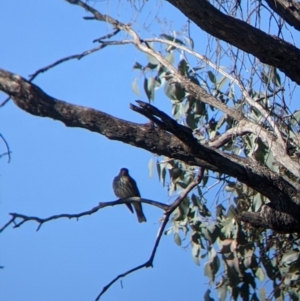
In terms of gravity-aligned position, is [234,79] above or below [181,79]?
below

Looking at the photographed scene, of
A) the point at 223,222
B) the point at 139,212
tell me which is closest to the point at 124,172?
the point at 139,212

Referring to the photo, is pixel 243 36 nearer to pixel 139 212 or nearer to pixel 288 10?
pixel 288 10

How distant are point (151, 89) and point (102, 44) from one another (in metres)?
0.37

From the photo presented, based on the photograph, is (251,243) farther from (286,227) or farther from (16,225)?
(16,225)

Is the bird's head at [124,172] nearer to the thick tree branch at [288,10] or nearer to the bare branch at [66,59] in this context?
the bare branch at [66,59]

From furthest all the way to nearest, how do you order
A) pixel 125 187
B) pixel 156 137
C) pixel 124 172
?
pixel 124 172, pixel 125 187, pixel 156 137

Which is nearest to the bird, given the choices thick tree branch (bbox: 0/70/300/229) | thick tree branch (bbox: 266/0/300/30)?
thick tree branch (bbox: 0/70/300/229)

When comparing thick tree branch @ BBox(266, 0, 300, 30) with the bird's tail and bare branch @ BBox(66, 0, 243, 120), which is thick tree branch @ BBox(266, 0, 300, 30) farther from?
the bird's tail

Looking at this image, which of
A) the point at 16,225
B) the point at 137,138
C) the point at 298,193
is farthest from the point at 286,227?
the point at 16,225

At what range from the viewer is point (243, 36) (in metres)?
2.93

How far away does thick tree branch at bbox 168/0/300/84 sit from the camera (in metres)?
2.85

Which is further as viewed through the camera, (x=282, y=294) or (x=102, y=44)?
(x=282, y=294)

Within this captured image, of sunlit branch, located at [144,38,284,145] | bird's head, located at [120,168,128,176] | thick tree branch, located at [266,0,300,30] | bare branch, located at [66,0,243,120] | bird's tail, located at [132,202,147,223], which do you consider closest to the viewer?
thick tree branch, located at [266,0,300,30]

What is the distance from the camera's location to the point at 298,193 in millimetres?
3418
